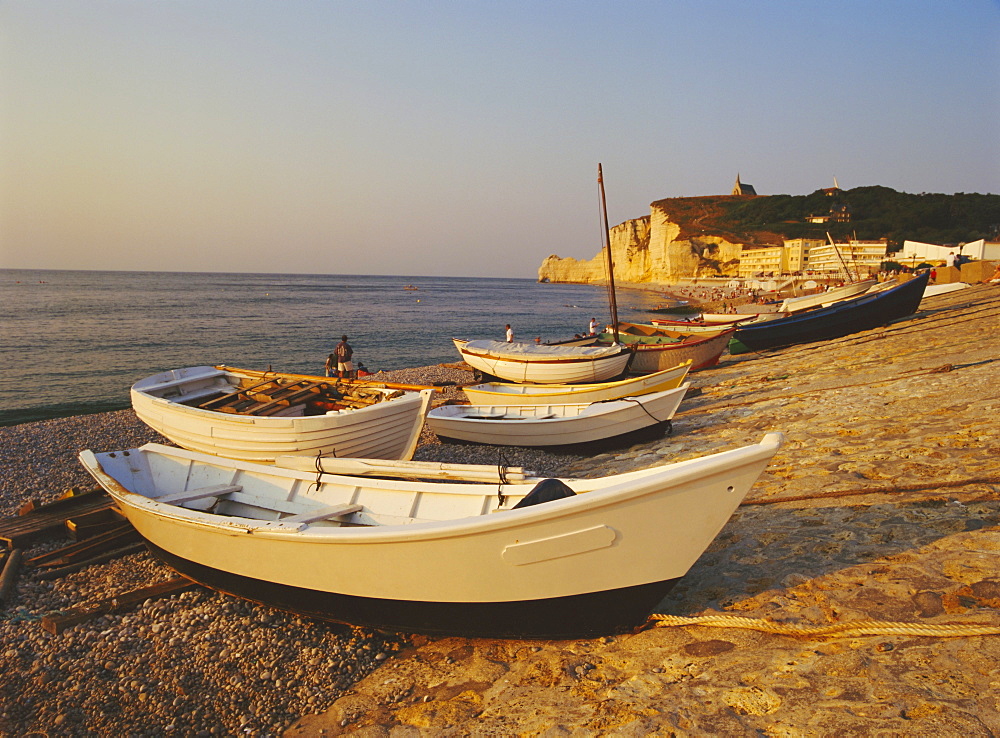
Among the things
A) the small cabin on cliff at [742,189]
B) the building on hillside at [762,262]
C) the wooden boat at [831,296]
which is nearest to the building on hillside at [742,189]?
the small cabin on cliff at [742,189]

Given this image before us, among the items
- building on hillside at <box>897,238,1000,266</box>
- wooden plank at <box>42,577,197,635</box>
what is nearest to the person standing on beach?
wooden plank at <box>42,577,197,635</box>

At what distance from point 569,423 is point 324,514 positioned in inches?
247

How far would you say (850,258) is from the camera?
59.9 m

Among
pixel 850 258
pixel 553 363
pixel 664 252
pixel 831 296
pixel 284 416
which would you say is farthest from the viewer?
pixel 664 252

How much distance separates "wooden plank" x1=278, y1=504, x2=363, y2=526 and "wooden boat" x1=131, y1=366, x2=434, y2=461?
263 cm

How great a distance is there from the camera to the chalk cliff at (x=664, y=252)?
300 feet

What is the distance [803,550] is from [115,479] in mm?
7716

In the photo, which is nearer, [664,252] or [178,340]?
[178,340]

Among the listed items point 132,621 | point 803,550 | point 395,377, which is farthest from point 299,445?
point 395,377

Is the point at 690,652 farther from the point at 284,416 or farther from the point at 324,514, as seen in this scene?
the point at 284,416

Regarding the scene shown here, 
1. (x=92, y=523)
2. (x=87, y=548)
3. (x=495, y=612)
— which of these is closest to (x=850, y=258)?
(x=495, y=612)

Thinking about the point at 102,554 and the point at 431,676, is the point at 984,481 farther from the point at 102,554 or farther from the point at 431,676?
the point at 102,554

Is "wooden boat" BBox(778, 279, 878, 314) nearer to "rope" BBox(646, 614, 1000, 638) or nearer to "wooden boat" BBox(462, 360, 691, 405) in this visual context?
"wooden boat" BBox(462, 360, 691, 405)

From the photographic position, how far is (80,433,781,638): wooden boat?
382 cm
